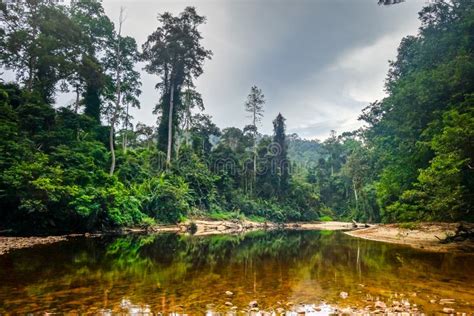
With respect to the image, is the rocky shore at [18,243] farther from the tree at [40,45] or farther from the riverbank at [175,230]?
the tree at [40,45]

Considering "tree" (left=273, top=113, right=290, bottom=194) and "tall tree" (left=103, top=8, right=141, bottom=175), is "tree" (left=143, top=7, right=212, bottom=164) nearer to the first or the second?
"tall tree" (left=103, top=8, right=141, bottom=175)

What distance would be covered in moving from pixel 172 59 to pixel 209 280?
33.5m

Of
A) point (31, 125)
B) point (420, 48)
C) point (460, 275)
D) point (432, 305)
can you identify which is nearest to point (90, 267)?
point (432, 305)

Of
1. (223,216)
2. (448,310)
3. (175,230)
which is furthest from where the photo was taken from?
(223,216)

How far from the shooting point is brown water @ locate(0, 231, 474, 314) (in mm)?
6266

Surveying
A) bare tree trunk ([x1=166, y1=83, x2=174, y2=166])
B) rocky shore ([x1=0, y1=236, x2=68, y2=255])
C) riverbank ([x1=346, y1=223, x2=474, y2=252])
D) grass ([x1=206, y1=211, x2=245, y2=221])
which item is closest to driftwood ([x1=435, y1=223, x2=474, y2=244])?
riverbank ([x1=346, y1=223, x2=474, y2=252])

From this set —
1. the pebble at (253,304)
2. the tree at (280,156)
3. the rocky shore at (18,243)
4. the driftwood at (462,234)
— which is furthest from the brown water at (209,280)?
the tree at (280,156)

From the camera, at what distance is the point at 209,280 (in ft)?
28.2

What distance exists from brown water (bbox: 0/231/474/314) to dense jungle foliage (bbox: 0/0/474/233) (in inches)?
193

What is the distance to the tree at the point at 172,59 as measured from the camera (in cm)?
3722

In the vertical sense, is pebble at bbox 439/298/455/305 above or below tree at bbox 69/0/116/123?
below

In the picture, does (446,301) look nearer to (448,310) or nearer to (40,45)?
(448,310)

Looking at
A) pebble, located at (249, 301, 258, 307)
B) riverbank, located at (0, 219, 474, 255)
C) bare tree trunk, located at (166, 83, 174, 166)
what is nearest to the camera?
pebble, located at (249, 301, 258, 307)

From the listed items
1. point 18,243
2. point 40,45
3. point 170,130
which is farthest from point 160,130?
point 18,243
